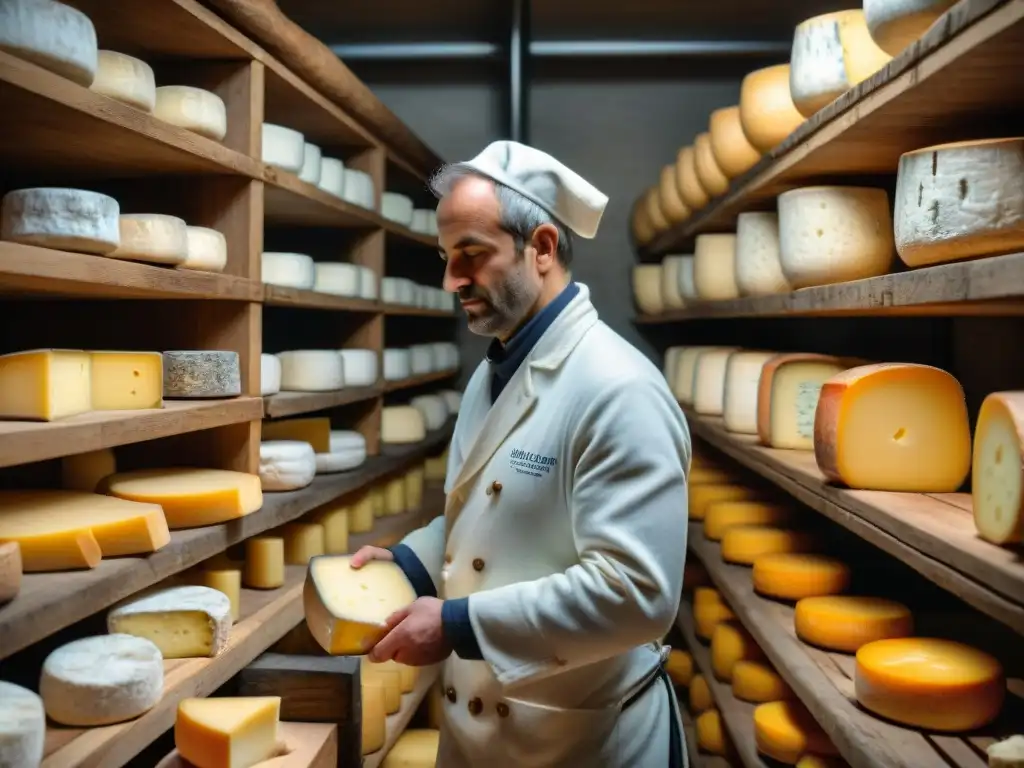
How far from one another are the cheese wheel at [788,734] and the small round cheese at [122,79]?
69.3 inches

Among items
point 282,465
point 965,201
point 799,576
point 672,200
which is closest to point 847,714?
point 799,576

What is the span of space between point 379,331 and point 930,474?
198cm

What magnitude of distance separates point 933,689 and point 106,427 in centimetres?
134

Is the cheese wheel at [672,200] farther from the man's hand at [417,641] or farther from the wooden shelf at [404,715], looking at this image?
the man's hand at [417,641]

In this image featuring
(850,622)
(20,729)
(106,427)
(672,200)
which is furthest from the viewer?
(672,200)

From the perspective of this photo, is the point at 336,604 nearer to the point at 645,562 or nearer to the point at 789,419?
the point at 645,562

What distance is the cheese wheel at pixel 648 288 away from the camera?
4.00m

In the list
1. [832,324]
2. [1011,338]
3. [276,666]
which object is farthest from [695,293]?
[276,666]

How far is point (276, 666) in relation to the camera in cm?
180

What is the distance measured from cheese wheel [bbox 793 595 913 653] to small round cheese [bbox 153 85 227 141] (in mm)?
1575

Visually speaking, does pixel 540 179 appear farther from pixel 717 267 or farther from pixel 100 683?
pixel 717 267

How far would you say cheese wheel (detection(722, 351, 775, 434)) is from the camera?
248cm

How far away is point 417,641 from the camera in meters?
1.39

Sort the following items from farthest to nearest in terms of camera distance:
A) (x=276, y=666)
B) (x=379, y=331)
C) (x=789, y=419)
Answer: (x=379, y=331) < (x=789, y=419) < (x=276, y=666)
